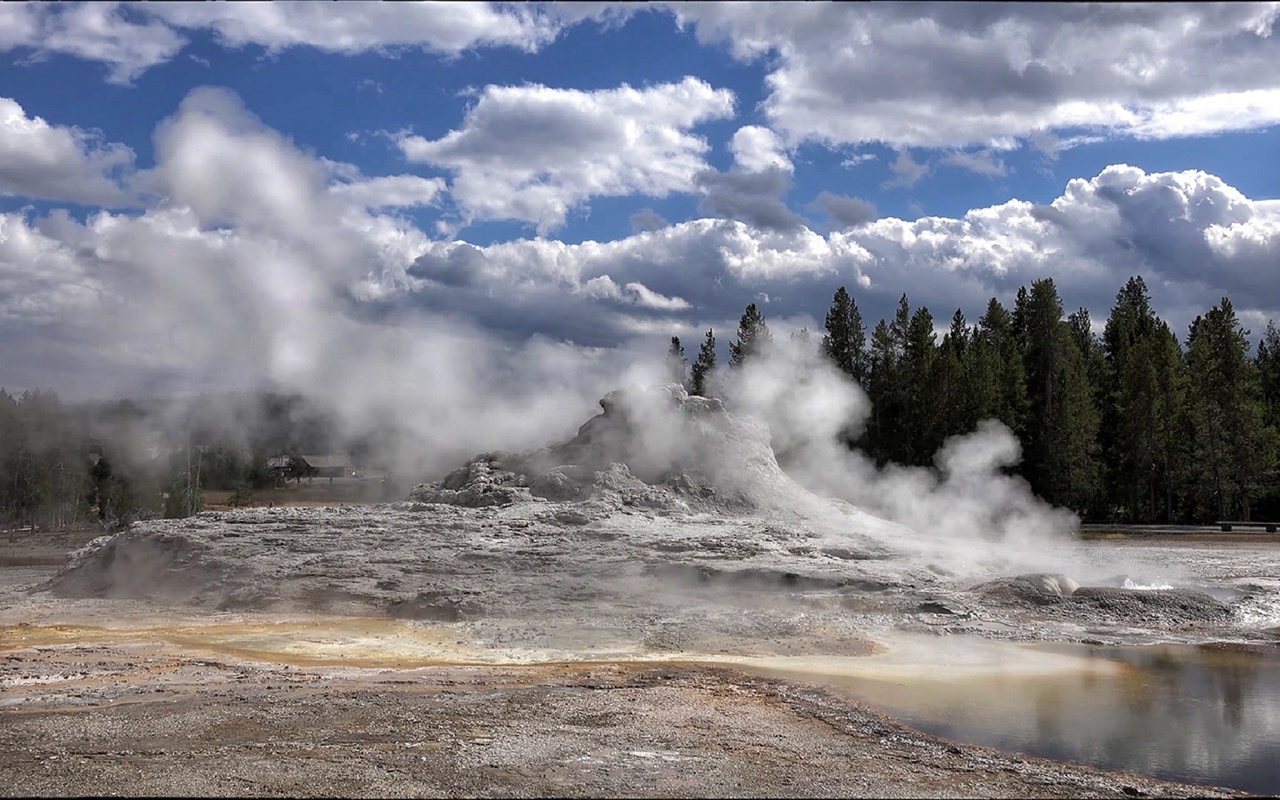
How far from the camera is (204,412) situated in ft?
109

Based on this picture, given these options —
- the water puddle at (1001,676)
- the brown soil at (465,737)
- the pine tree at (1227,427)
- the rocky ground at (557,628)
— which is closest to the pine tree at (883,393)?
the pine tree at (1227,427)

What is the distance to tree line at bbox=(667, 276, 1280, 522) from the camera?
146ft

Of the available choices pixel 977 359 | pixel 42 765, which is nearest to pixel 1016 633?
pixel 42 765

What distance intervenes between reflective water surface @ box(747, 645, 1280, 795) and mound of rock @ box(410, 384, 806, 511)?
10.0 meters

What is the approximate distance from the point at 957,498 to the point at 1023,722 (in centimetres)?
2164

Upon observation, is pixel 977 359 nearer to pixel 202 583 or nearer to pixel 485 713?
pixel 202 583

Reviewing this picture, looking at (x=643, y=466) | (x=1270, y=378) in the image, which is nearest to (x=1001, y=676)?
(x=643, y=466)

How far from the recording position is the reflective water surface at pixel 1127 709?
980 cm

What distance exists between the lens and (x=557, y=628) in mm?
17203

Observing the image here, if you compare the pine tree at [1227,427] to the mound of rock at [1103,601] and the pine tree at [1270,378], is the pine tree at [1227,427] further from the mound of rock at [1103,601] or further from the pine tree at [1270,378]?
the mound of rock at [1103,601]

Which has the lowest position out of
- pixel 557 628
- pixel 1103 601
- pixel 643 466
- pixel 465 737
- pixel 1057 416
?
pixel 557 628

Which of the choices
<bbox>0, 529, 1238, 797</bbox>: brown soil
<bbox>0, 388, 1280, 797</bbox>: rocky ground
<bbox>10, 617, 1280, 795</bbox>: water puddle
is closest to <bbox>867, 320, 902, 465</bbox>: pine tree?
<bbox>0, 388, 1280, 797</bbox>: rocky ground

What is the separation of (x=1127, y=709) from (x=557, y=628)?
29.9 ft

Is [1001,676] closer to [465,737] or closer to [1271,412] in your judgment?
[465,737]
